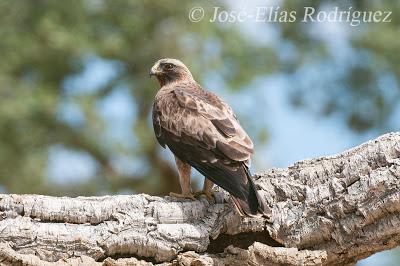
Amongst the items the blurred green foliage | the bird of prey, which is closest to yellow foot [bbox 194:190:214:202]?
the bird of prey

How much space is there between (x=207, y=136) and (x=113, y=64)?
10028mm

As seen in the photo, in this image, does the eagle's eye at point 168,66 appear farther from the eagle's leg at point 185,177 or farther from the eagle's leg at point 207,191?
the eagle's leg at point 207,191

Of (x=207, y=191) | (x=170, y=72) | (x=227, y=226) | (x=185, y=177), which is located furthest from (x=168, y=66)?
(x=227, y=226)

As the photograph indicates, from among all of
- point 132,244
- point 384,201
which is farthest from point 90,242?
point 384,201

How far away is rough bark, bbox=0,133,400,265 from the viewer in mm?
6027

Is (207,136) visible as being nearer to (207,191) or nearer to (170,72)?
(207,191)

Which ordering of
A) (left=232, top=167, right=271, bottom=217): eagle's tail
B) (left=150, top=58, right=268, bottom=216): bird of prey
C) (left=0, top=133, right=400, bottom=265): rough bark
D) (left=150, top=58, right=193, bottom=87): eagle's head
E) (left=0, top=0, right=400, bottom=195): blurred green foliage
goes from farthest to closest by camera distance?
1. (left=0, top=0, right=400, bottom=195): blurred green foliage
2. (left=150, top=58, right=193, bottom=87): eagle's head
3. (left=150, top=58, right=268, bottom=216): bird of prey
4. (left=232, top=167, right=271, bottom=217): eagle's tail
5. (left=0, top=133, right=400, bottom=265): rough bark

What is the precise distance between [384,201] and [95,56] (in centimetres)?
1092

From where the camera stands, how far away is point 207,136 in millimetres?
7137

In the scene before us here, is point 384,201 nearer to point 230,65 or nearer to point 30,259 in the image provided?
point 30,259

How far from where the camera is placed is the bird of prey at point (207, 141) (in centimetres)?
652

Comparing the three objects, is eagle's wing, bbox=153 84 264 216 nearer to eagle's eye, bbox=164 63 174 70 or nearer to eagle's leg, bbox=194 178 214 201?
eagle's leg, bbox=194 178 214 201

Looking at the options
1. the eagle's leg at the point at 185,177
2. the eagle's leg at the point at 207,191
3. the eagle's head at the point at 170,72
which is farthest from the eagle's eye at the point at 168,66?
the eagle's leg at the point at 207,191

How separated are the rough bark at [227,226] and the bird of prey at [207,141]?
199 mm
